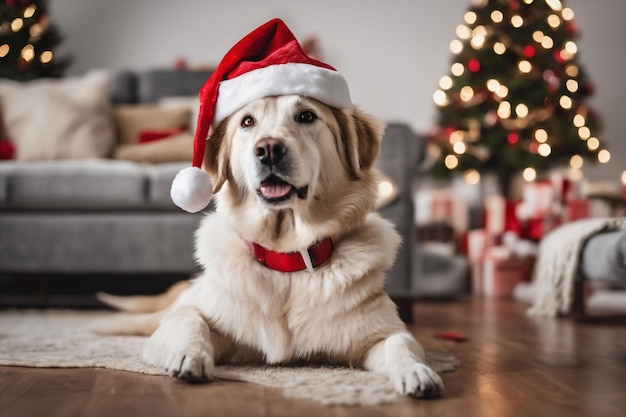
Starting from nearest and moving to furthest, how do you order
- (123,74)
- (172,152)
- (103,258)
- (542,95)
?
(103,258) → (172,152) → (123,74) → (542,95)

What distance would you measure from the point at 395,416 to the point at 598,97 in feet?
17.5

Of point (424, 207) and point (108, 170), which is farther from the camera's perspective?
point (424, 207)

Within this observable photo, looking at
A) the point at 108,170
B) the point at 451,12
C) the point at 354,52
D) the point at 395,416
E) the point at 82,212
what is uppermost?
the point at 451,12

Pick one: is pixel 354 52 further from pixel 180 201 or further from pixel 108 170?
pixel 180 201

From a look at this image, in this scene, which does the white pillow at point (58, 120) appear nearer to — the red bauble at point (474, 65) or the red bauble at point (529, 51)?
the red bauble at point (474, 65)

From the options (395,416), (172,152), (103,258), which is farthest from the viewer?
(172,152)

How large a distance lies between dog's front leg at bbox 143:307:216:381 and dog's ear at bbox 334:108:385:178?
0.60 metres

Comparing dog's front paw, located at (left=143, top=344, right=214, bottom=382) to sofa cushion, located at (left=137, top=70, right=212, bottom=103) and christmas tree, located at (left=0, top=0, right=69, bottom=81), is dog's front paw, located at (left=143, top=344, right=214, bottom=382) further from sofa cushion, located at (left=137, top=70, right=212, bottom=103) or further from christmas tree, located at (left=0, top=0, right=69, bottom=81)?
christmas tree, located at (left=0, top=0, right=69, bottom=81)

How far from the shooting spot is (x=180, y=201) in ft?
4.90

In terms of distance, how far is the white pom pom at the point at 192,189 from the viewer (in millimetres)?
1477

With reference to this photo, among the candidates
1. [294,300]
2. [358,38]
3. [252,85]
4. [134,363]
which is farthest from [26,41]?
[294,300]

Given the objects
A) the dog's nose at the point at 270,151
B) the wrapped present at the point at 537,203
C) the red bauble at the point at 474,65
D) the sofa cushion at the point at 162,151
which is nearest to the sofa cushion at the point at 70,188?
the sofa cushion at the point at 162,151

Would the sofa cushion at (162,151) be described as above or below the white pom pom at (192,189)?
above

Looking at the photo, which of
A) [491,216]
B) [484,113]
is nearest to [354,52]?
[484,113]
